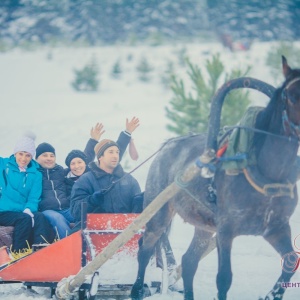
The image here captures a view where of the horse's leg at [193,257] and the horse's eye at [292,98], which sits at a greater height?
the horse's eye at [292,98]

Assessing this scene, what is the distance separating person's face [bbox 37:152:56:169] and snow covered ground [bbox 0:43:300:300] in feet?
4.14

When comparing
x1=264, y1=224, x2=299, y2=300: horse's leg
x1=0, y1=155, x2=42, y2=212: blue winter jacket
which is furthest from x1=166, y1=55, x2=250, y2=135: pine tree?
x1=264, y1=224, x2=299, y2=300: horse's leg

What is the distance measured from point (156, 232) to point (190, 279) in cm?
52

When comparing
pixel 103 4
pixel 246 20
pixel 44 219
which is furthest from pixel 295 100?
pixel 103 4

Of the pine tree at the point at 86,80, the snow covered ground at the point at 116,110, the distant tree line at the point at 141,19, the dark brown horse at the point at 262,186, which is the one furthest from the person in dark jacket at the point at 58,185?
the distant tree line at the point at 141,19

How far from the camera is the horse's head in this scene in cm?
339

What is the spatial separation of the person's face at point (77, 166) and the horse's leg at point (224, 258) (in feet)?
7.04

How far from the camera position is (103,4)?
2347 cm

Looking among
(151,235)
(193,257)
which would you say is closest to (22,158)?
(151,235)

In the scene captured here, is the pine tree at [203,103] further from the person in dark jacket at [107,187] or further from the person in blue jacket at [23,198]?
the person in blue jacket at [23,198]

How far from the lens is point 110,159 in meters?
5.07

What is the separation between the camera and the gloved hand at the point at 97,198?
187 inches

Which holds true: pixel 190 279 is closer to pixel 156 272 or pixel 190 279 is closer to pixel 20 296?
pixel 156 272

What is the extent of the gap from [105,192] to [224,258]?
4.72ft
